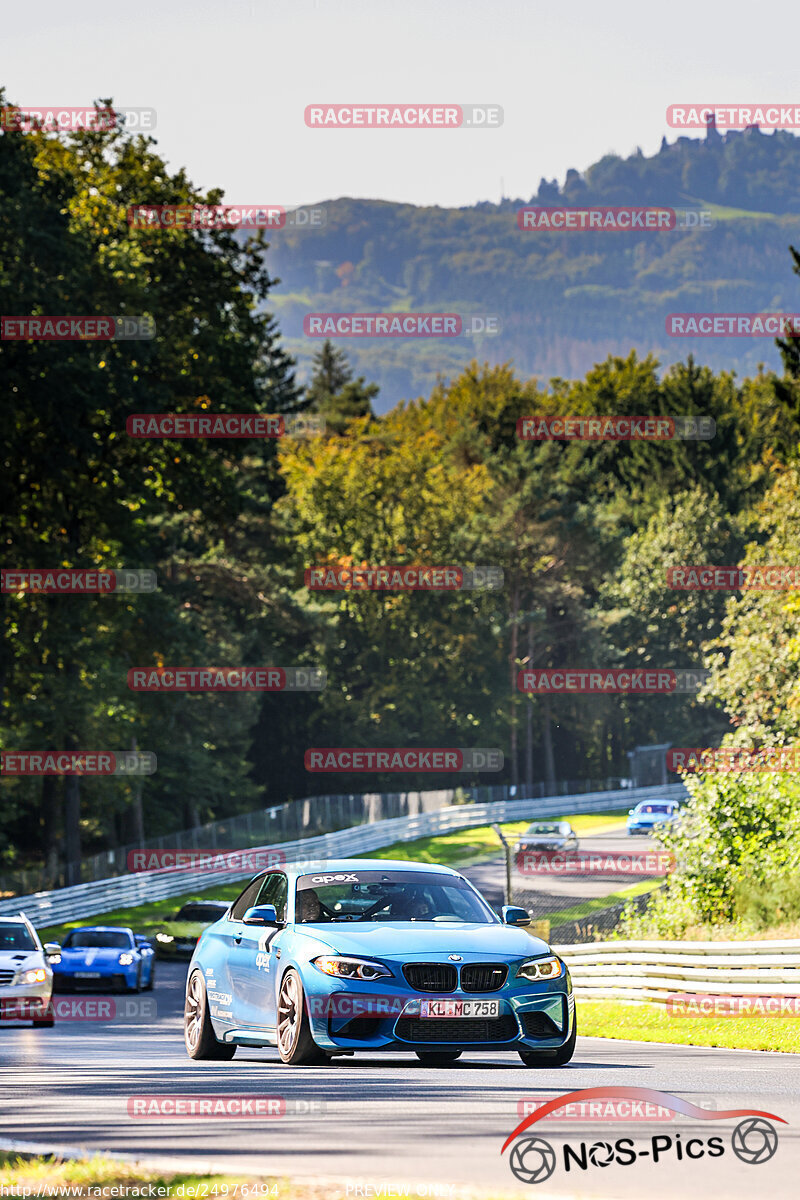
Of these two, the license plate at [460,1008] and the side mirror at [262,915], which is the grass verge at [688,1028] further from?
the side mirror at [262,915]

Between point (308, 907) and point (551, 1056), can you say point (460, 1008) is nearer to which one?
point (551, 1056)

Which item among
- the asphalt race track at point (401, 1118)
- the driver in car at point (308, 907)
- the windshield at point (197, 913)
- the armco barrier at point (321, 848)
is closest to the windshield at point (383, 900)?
the driver in car at point (308, 907)

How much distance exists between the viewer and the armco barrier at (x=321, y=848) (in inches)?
1847

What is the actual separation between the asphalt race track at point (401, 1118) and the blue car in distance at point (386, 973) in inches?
10.8

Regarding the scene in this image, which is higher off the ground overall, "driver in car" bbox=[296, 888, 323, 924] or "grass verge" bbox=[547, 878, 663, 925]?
"driver in car" bbox=[296, 888, 323, 924]

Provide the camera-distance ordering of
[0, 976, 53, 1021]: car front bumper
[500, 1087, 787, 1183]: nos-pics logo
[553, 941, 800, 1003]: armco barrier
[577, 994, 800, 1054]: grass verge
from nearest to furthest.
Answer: [500, 1087, 787, 1183]: nos-pics logo < [577, 994, 800, 1054]: grass verge < [553, 941, 800, 1003]: armco barrier < [0, 976, 53, 1021]: car front bumper

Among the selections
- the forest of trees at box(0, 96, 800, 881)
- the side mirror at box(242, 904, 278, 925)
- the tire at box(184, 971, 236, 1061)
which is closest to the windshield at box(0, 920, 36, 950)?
the tire at box(184, 971, 236, 1061)

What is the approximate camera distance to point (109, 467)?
139ft

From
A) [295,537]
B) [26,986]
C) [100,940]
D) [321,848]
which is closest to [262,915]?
[26,986]

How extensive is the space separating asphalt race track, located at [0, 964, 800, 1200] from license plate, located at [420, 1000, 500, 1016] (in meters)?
0.41

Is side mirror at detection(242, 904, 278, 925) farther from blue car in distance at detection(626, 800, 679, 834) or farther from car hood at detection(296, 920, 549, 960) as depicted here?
blue car in distance at detection(626, 800, 679, 834)

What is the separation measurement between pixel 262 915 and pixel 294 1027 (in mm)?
1029

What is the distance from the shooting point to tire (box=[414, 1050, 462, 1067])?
1174 centimetres

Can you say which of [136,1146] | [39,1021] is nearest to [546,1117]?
[136,1146]
